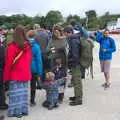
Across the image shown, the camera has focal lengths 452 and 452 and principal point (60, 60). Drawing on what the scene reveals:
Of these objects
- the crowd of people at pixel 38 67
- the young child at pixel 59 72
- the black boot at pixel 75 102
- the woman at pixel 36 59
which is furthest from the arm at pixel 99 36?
the woman at pixel 36 59

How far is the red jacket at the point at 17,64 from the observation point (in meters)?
8.14

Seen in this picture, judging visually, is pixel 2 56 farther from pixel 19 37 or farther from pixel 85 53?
pixel 85 53

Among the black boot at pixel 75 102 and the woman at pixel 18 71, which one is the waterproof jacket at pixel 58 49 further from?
the woman at pixel 18 71

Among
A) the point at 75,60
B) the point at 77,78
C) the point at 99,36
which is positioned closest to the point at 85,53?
the point at 75,60

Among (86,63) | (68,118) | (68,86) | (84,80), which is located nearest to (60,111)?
(68,118)

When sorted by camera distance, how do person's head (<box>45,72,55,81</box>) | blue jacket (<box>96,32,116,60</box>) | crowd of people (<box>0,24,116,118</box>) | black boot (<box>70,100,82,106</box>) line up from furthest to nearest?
blue jacket (<box>96,32,116,60</box>) < black boot (<box>70,100,82,106</box>) < person's head (<box>45,72,55,81</box>) < crowd of people (<box>0,24,116,118</box>)

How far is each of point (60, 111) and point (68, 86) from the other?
2.75m

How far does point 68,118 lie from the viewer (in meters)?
8.12

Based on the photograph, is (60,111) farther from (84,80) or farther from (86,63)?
(84,80)

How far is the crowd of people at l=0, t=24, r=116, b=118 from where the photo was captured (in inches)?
322

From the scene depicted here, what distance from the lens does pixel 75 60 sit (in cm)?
902


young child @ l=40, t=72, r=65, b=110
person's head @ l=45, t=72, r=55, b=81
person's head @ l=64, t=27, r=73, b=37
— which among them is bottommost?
young child @ l=40, t=72, r=65, b=110

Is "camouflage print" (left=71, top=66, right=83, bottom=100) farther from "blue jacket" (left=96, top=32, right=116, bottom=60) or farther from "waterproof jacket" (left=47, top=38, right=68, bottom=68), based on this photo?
"blue jacket" (left=96, top=32, right=116, bottom=60)

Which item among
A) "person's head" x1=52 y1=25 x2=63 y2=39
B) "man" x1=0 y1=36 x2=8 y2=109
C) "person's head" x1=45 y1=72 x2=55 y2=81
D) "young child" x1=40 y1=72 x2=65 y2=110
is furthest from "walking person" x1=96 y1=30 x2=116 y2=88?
"man" x1=0 y1=36 x2=8 y2=109
